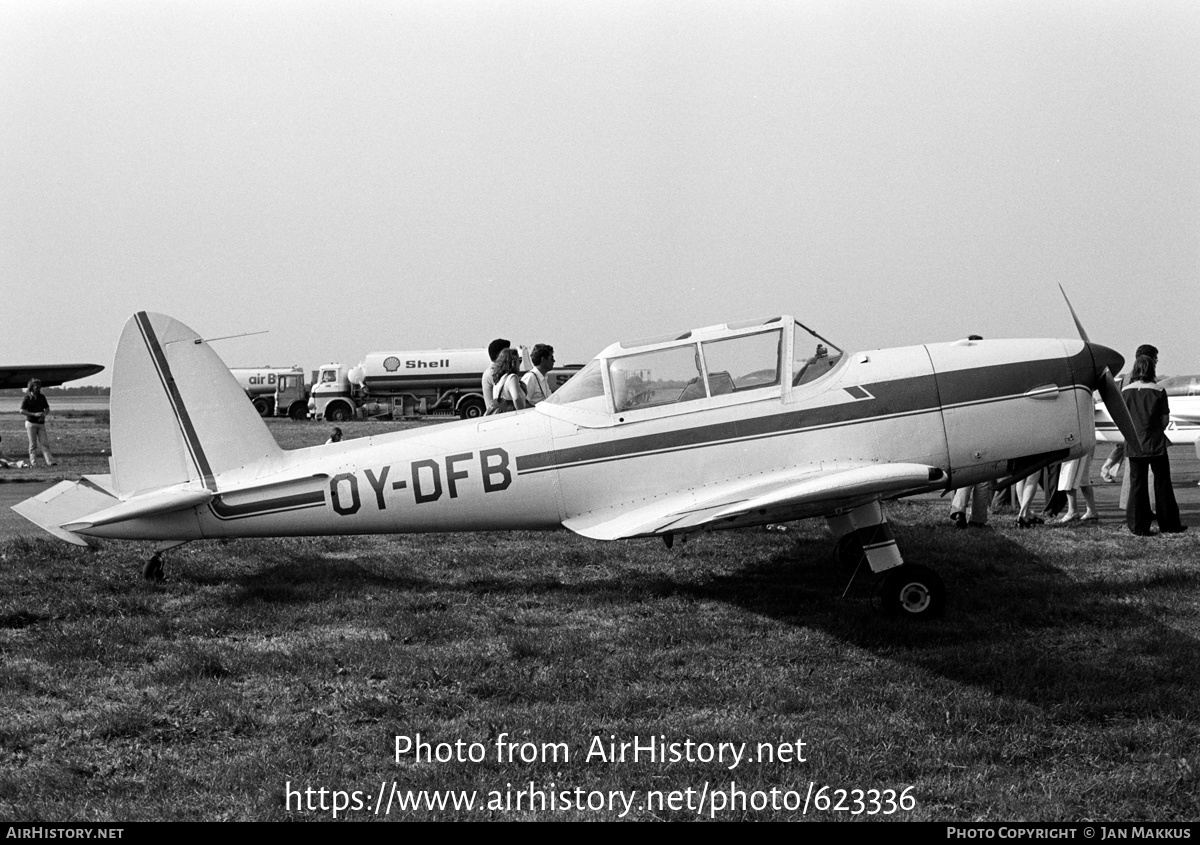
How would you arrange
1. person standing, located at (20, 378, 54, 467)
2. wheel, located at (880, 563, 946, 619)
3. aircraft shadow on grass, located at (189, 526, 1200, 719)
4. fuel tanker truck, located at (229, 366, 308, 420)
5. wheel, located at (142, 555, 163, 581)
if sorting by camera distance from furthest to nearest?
fuel tanker truck, located at (229, 366, 308, 420) → person standing, located at (20, 378, 54, 467) → wheel, located at (142, 555, 163, 581) → wheel, located at (880, 563, 946, 619) → aircraft shadow on grass, located at (189, 526, 1200, 719)

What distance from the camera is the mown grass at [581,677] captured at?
13.3 feet

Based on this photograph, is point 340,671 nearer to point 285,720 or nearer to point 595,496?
point 285,720

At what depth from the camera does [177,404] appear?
716 cm

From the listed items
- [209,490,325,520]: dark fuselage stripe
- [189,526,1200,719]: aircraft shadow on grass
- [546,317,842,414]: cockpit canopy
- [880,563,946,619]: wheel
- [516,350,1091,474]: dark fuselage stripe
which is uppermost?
[546,317,842,414]: cockpit canopy

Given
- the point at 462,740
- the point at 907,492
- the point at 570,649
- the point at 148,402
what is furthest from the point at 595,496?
the point at 148,402

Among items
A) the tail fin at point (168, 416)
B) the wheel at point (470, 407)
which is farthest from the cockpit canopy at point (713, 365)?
the wheel at point (470, 407)

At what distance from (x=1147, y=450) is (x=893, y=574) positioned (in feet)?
14.6

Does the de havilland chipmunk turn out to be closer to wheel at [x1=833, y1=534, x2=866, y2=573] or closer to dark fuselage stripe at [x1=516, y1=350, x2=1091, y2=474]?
dark fuselage stripe at [x1=516, y1=350, x2=1091, y2=474]

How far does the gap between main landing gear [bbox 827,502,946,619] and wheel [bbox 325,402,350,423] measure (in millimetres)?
38002

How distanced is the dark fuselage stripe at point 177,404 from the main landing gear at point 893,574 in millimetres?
4537

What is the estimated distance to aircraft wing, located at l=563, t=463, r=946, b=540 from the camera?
18.5 feet

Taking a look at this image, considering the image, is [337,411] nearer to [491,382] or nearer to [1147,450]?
[491,382]

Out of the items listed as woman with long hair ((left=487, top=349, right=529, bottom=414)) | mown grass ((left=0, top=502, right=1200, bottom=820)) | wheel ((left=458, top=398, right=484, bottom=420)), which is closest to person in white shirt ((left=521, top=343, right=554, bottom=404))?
woman with long hair ((left=487, top=349, right=529, bottom=414))

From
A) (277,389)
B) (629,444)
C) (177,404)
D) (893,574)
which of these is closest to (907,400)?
(893,574)
